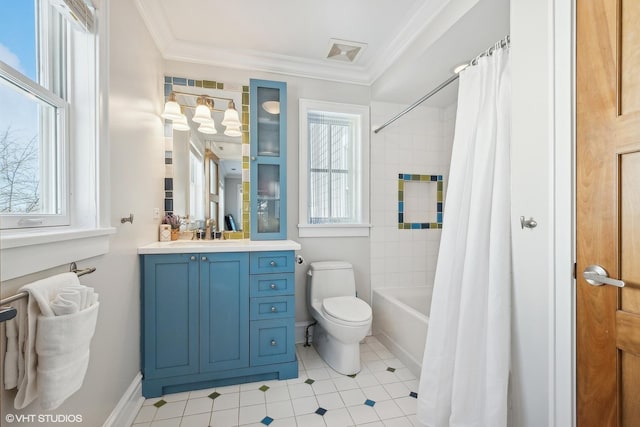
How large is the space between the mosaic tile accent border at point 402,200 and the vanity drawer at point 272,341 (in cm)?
147

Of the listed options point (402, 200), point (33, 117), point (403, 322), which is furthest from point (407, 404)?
point (33, 117)

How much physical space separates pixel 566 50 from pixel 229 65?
86.4 inches

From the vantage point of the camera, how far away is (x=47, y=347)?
0.76m

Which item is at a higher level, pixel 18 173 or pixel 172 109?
pixel 172 109

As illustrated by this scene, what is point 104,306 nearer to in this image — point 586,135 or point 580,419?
point 580,419

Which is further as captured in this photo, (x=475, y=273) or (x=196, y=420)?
(x=196, y=420)

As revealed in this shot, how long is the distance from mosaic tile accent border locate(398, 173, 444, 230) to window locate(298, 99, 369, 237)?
14.2 inches

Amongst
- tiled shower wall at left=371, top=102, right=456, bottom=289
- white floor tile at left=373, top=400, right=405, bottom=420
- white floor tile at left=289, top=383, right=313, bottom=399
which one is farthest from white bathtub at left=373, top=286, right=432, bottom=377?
white floor tile at left=289, top=383, right=313, bottom=399

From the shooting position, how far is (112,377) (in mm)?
1340

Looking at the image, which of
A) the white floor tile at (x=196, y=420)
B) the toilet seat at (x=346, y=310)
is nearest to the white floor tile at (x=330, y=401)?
the toilet seat at (x=346, y=310)

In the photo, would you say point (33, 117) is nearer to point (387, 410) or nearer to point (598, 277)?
point (598, 277)

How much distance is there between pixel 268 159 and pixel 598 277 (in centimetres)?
205

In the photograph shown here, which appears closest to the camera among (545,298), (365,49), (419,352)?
(545,298)

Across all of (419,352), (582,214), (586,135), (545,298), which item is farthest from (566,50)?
(419,352)
